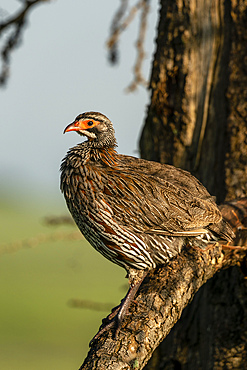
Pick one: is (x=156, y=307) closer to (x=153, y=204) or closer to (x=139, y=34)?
(x=153, y=204)

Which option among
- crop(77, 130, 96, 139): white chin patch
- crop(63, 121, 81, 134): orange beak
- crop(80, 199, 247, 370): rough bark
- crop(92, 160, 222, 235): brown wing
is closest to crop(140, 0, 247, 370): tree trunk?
crop(80, 199, 247, 370): rough bark

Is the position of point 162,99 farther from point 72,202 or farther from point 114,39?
point 72,202

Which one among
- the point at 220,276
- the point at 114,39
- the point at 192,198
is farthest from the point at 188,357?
the point at 114,39

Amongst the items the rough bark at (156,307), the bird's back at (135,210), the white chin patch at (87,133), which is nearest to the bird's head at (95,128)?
the white chin patch at (87,133)

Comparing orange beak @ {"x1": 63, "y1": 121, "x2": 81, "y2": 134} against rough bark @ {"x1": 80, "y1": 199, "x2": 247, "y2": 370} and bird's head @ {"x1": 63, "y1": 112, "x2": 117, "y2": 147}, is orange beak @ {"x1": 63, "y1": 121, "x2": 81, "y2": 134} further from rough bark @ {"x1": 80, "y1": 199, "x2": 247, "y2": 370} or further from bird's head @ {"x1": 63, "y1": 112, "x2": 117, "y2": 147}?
rough bark @ {"x1": 80, "y1": 199, "x2": 247, "y2": 370}

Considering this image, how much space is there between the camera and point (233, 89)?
5.57 metres

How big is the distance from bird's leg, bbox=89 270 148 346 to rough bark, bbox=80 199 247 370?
4 centimetres

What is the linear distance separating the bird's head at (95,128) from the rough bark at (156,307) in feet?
3.79

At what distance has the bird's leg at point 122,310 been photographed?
12.5ft

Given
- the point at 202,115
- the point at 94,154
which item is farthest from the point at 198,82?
the point at 94,154

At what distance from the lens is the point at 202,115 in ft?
18.8

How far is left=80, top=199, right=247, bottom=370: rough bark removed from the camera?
3.43 metres

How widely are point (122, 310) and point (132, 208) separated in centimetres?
79

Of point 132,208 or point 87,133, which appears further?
point 87,133
